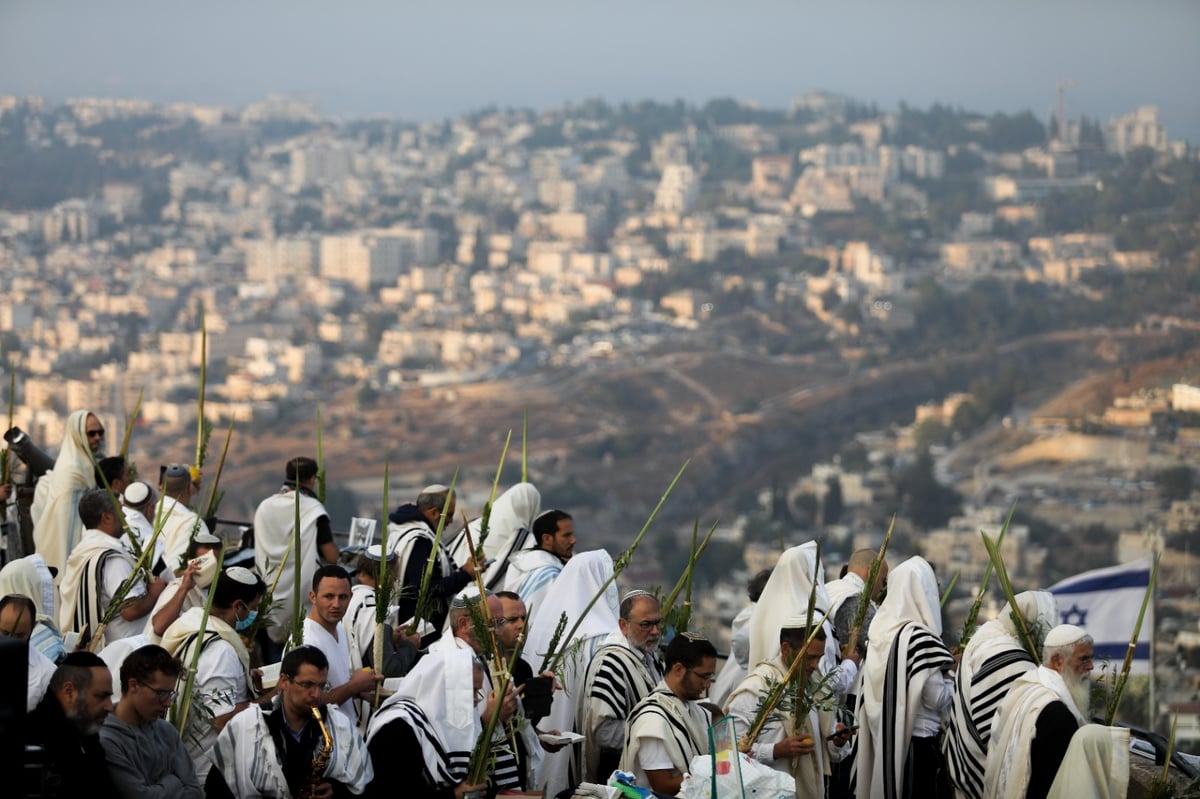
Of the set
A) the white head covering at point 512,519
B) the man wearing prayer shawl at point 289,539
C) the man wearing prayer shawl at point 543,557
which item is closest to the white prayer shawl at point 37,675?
the man wearing prayer shawl at point 289,539

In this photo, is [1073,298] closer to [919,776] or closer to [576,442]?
[576,442]

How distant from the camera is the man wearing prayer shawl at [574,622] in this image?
443 cm

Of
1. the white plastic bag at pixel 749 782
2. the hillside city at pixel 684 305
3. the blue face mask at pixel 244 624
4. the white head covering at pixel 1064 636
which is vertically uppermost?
the white head covering at pixel 1064 636

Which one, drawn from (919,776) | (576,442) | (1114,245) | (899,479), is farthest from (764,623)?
(1114,245)

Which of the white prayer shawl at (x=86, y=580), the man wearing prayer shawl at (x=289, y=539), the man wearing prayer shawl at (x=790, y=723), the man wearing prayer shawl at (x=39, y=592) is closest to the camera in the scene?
the man wearing prayer shawl at (x=39, y=592)

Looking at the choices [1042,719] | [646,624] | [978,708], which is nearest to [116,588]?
[646,624]

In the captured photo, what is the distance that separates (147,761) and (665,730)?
104 centimetres

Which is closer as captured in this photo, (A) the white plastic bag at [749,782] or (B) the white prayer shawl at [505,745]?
(A) the white plastic bag at [749,782]

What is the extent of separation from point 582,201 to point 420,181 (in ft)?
44.7

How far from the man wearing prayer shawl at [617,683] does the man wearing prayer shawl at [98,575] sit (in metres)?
1.06

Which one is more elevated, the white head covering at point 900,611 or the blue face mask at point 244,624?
the white head covering at point 900,611

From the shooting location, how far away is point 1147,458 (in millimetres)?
72625

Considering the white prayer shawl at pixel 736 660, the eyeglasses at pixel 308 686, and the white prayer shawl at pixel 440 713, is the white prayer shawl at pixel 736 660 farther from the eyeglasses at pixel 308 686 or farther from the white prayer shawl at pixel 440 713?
the eyeglasses at pixel 308 686

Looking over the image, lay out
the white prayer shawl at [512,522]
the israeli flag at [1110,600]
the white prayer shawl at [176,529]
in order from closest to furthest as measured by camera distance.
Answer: the white prayer shawl at [176,529] < the white prayer shawl at [512,522] < the israeli flag at [1110,600]
